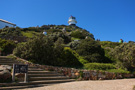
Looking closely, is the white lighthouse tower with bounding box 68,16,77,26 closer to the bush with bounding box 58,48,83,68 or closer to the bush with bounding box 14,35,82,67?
the bush with bounding box 58,48,83,68

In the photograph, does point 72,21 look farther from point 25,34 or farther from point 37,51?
point 37,51

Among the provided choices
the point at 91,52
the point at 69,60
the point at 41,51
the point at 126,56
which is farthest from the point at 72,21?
the point at 41,51

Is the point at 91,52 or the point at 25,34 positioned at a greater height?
the point at 25,34

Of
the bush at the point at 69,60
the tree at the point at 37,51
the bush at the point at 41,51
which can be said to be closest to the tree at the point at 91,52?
the bush at the point at 69,60

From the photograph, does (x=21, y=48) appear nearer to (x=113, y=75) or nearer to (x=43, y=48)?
(x=43, y=48)

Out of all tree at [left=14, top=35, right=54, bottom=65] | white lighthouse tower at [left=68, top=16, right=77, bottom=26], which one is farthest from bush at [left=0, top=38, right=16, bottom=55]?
white lighthouse tower at [left=68, top=16, right=77, bottom=26]

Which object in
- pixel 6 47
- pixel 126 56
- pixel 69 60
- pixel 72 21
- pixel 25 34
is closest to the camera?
pixel 126 56

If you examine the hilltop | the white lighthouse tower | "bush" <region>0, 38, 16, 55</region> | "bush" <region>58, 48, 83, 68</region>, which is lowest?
"bush" <region>58, 48, 83, 68</region>

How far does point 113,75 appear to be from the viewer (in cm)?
1167

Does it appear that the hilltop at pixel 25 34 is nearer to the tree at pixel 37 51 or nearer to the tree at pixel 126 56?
the tree at pixel 37 51

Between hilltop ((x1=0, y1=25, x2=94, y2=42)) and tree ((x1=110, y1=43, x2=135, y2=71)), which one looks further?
hilltop ((x1=0, y1=25, x2=94, y2=42))

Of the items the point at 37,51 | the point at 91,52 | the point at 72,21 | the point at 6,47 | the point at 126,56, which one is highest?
the point at 72,21

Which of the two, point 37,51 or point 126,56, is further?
point 126,56

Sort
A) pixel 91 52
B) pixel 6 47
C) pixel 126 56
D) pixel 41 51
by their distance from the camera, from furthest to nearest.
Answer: pixel 91 52 < pixel 6 47 < pixel 126 56 < pixel 41 51
